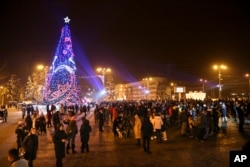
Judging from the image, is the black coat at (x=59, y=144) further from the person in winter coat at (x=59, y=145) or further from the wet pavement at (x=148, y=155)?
the wet pavement at (x=148, y=155)

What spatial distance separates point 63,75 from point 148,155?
30.8 m

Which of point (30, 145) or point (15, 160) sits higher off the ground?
point (15, 160)

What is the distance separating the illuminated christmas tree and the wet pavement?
2339 centimetres

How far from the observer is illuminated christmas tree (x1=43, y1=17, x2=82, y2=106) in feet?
146

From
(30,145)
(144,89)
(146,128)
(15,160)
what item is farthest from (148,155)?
(144,89)

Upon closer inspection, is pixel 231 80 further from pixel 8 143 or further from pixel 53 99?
pixel 8 143

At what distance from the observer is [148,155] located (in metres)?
15.2

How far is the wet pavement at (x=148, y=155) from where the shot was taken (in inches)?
535

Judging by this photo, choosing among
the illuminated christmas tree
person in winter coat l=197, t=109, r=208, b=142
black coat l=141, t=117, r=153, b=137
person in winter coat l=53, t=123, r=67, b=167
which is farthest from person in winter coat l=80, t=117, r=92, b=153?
the illuminated christmas tree

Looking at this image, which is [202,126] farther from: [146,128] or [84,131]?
[84,131]

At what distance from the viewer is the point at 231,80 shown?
95.6 metres

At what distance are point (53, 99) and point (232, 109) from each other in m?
21.2

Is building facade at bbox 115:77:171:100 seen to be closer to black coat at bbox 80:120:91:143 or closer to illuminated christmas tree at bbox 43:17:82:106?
illuminated christmas tree at bbox 43:17:82:106

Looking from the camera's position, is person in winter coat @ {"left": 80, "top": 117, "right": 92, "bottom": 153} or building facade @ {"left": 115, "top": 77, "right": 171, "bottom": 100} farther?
building facade @ {"left": 115, "top": 77, "right": 171, "bottom": 100}
